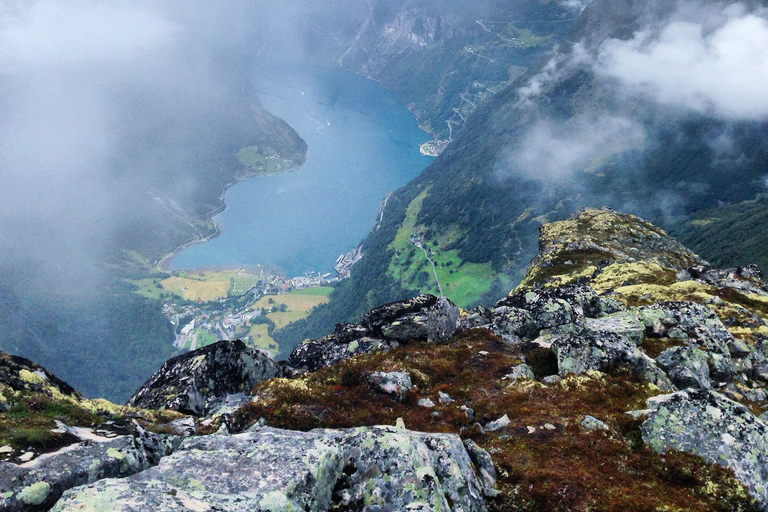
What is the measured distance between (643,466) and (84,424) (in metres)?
22.5

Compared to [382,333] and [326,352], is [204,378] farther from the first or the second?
[382,333]

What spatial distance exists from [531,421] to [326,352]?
18.6 m

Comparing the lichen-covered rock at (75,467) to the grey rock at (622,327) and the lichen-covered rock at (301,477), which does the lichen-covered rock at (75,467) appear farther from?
the grey rock at (622,327)

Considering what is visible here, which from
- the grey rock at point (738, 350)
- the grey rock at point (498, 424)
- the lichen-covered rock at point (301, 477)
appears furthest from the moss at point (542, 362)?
the grey rock at point (738, 350)

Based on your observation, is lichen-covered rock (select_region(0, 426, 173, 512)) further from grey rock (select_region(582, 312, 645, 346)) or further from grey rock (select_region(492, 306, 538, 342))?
grey rock (select_region(492, 306, 538, 342))

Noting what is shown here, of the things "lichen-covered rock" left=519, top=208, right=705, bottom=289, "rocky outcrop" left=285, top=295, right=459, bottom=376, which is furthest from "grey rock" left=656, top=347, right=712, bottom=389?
"lichen-covered rock" left=519, top=208, right=705, bottom=289

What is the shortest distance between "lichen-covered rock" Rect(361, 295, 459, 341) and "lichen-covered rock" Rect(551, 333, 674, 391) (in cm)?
1069

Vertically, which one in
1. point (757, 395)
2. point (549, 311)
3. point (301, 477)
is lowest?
point (301, 477)

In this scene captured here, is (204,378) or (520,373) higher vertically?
(204,378)

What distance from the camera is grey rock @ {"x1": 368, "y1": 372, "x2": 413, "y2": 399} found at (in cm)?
2644

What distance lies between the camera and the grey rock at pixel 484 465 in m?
17.6

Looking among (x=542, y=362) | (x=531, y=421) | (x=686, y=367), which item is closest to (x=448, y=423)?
(x=531, y=421)

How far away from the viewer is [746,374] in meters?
36.7

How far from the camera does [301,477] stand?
45.1 feet
